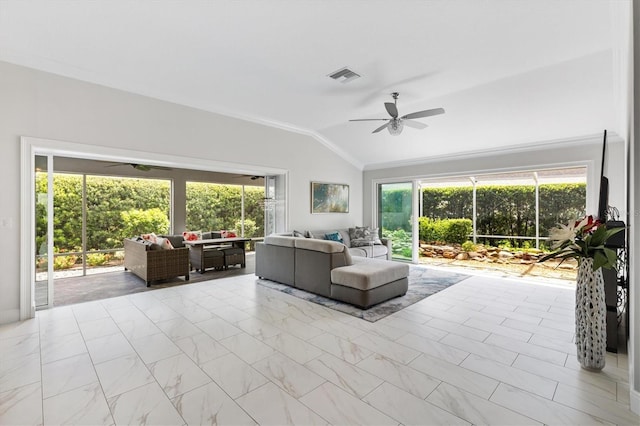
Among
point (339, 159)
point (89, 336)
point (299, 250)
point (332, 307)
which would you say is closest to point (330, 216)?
point (339, 159)

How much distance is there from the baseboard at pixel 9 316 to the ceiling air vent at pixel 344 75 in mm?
4698

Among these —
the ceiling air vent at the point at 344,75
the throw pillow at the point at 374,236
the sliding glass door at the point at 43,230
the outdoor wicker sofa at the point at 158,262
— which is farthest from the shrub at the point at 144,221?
the ceiling air vent at the point at 344,75

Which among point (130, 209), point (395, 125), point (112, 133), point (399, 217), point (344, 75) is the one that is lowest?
point (399, 217)

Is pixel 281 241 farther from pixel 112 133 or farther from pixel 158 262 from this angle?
pixel 112 133

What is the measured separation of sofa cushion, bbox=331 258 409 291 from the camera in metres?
3.87

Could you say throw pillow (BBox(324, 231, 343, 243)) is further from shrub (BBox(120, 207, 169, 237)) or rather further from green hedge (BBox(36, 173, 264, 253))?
shrub (BBox(120, 207, 169, 237))

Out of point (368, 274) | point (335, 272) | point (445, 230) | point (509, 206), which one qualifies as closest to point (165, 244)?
point (335, 272)

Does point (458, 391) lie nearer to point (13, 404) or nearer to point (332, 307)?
point (332, 307)

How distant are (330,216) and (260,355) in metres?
4.96

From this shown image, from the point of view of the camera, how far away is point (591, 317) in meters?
2.43

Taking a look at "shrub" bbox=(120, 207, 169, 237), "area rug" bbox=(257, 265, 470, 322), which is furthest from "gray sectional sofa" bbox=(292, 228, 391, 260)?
"shrub" bbox=(120, 207, 169, 237)

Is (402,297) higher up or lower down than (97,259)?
lower down

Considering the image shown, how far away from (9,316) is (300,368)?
355 centimetres

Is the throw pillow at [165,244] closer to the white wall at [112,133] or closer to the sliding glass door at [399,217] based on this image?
the white wall at [112,133]
